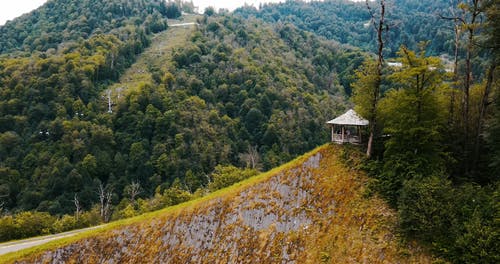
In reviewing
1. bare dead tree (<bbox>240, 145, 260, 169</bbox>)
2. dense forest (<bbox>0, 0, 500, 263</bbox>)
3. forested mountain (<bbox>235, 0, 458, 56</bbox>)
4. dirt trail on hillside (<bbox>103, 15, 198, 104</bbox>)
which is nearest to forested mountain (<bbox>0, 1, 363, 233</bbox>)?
dense forest (<bbox>0, 0, 500, 263</bbox>)

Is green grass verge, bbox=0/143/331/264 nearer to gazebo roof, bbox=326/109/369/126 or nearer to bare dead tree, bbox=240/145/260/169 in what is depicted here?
gazebo roof, bbox=326/109/369/126

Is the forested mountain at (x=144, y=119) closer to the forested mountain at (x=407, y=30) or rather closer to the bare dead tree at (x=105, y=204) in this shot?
the bare dead tree at (x=105, y=204)

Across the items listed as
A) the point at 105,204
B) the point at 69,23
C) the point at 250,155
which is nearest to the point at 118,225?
the point at 105,204

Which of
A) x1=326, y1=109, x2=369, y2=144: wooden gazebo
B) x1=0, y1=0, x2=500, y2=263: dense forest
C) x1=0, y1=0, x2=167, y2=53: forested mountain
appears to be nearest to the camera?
x1=0, y1=0, x2=500, y2=263: dense forest

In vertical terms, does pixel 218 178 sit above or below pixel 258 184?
below

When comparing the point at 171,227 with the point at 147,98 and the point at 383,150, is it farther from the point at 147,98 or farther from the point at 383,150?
the point at 147,98

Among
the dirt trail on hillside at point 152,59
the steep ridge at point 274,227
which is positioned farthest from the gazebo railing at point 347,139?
the dirt trail on hillside at point 152,59

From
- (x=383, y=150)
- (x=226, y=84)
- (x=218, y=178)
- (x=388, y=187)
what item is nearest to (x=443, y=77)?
(x=383, y=150)
